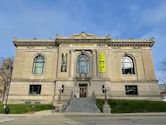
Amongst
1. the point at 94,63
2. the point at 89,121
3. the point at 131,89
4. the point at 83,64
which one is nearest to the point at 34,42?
the point at 83,64

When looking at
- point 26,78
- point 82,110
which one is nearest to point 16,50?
point 26,78

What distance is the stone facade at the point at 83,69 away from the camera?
1479 inches

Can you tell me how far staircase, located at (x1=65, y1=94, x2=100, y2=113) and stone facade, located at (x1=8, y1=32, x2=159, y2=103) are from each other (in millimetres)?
5639

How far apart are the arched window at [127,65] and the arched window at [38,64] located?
17253mm

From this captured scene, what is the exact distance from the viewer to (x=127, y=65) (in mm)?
40562

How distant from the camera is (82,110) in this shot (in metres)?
28.1

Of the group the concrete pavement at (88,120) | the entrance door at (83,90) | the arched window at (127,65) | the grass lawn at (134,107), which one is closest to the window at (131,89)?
the arched window at (127,65)

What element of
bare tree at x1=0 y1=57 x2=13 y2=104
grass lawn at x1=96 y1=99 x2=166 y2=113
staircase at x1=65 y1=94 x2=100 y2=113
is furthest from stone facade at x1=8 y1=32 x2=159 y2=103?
bare tree at x1=0 y1=57 x2=13 y2=104

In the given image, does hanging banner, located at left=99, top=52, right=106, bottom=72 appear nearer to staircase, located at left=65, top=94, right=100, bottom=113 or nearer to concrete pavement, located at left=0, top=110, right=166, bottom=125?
staircase, located at left=65, top=94, right=100, bottom=113

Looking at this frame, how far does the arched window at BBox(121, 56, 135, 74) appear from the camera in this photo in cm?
4000

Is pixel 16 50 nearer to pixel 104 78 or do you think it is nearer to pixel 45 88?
pixel 45 88

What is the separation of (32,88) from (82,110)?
1497cm

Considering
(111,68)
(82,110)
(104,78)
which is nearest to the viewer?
(82,110)

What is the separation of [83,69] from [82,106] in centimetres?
1120
